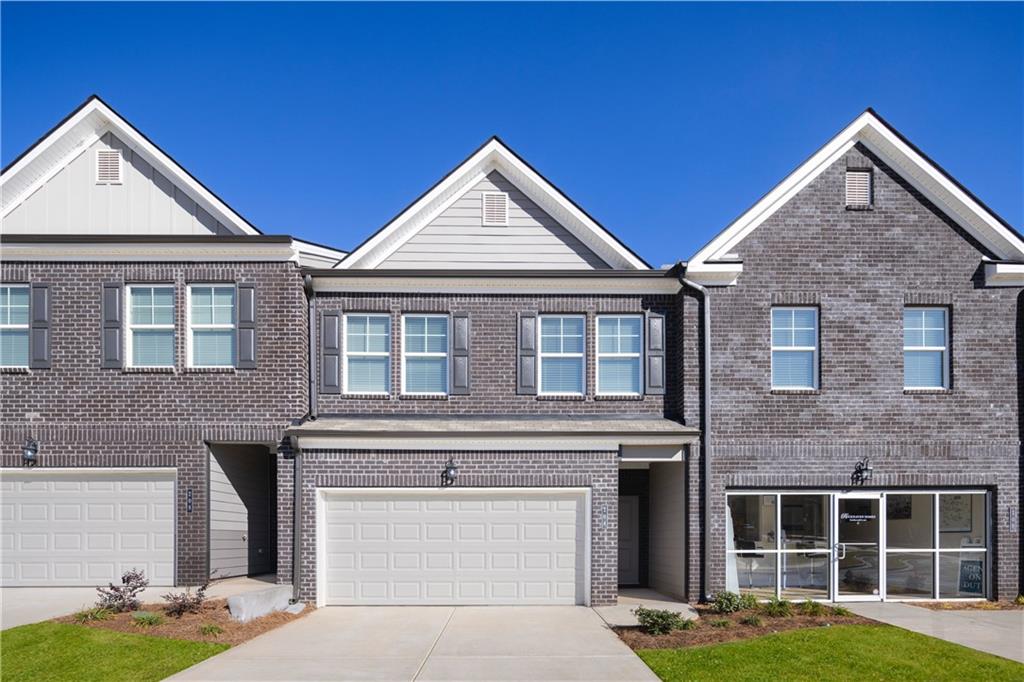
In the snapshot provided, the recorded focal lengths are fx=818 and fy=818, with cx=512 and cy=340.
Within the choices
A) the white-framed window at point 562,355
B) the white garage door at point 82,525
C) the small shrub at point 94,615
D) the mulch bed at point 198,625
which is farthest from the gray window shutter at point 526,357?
the small shrub at point 94,615

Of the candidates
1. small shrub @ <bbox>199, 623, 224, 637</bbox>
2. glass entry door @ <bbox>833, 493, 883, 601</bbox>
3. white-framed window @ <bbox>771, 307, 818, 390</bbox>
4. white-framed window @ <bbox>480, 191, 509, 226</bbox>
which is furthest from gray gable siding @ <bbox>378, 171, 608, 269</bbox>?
small shrub @ <bbox>199, 623, 224, 637</bbox>

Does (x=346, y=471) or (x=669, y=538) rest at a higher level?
(x=346, y=471)

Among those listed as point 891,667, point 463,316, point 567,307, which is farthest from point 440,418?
point 891,667

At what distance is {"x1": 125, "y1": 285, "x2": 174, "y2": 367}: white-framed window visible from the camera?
1472 cm

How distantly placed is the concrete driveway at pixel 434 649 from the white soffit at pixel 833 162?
644 cm

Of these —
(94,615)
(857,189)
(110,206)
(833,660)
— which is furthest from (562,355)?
(110,206)

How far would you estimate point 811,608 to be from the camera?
13172 millimetres

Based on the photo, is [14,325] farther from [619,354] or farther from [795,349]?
[795,349]

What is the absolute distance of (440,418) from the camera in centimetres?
1519

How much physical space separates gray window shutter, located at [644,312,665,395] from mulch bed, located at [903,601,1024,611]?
583cm

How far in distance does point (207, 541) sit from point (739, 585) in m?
9.46

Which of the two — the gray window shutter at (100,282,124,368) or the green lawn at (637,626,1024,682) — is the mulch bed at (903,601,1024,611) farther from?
the gray window shutter at (100,282,124,368)

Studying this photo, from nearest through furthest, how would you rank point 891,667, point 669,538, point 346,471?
1. point 891,667
2. point 346,471
3. point 669,538

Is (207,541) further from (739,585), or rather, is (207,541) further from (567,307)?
(739,585)
